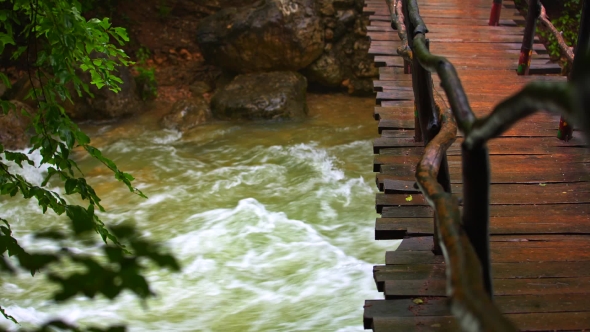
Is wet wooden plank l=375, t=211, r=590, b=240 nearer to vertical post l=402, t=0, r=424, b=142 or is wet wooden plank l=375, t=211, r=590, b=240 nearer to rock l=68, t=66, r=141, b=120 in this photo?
vertical post l=402, t=0, r=424, b=142

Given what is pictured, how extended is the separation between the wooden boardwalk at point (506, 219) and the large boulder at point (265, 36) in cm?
386

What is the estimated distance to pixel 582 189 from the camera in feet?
11.3

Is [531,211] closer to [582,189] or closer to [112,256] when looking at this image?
[582,189]

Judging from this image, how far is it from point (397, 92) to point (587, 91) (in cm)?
411

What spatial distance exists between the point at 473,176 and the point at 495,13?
17.4 feet

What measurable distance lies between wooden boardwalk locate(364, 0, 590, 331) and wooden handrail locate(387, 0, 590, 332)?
58 cm

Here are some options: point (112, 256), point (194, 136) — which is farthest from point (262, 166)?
point (112, 256)

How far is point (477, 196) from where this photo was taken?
174cm

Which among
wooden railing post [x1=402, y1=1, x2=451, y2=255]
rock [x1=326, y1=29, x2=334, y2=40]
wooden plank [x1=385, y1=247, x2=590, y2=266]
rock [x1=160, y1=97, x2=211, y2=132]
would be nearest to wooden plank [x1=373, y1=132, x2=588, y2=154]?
wooden railing post [x1=402, y1=1, x2=451, y2=255]

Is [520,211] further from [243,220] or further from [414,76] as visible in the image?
[243,220]

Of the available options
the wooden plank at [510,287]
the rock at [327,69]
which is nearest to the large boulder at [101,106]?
the rock at [327,69]

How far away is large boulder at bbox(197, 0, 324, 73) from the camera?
30.0 feet

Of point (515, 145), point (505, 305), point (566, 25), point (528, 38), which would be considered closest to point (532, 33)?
point (528, 38)

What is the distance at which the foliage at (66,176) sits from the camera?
111 centimetres
